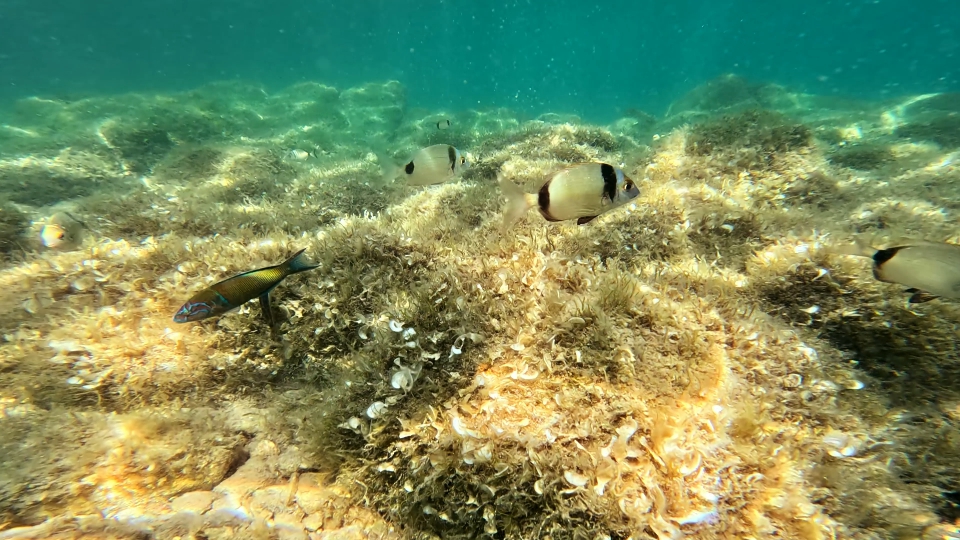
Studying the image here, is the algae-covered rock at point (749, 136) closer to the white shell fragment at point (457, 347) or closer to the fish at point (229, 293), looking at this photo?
the white shell fragment at point (457, 347)

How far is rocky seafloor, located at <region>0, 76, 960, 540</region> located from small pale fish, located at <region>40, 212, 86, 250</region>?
0.40 feet

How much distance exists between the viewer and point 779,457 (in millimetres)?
2266

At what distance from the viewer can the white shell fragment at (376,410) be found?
2488 mm

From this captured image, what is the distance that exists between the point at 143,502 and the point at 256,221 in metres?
4.40

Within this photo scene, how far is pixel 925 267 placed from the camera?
8.03ft

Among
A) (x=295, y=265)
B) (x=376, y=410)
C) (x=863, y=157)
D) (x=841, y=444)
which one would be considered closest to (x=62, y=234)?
(x=295, y=265)

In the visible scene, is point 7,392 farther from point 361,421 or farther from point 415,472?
point 415,472

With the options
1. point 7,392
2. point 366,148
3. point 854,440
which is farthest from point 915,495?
point 366,148

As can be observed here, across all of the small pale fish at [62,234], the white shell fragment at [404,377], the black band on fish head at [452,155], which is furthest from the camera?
the small pale fish at [62,234]

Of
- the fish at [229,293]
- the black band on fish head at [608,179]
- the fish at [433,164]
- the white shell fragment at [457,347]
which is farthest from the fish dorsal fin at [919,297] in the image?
the fish at [229,293]

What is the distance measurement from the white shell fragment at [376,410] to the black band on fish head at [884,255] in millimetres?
3579

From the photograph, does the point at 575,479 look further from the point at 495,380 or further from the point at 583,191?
the point at 583,191

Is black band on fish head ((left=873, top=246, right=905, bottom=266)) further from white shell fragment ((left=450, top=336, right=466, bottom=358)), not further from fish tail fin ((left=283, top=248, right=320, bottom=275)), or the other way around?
fish tail fin ((left=283, top=248, right=320, bottom=275))

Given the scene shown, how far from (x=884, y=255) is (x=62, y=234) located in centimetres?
820
